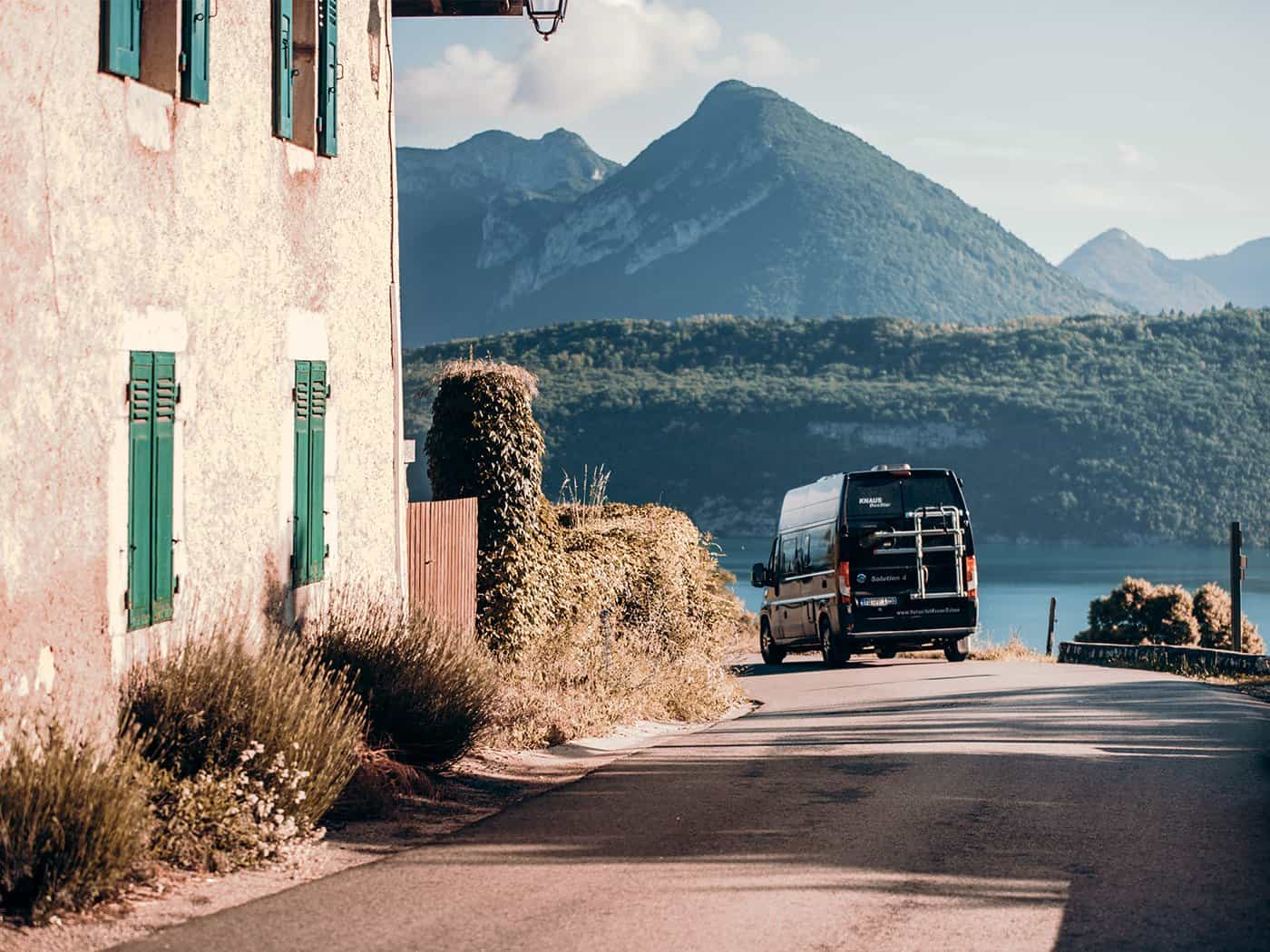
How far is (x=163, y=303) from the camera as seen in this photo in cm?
909

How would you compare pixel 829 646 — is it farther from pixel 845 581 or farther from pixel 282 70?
pixel 282 70

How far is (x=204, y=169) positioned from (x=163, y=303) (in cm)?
111

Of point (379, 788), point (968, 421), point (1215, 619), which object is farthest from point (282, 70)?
point (968, 421)

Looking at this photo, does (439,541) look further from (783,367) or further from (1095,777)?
(783,367)

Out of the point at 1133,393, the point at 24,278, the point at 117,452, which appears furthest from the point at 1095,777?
the point at 1133,393

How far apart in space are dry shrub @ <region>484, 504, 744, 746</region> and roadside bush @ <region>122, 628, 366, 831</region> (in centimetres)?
378

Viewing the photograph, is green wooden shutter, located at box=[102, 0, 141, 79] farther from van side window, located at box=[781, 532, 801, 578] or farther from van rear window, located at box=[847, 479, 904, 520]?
van side window, located at box=[781, 532, 801, 578]

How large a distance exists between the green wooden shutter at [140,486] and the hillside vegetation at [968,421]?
97733 mm

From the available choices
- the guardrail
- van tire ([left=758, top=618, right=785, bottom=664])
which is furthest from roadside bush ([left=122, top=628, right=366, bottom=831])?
van tire ([left=758, top=618, right=785, bottom=664])

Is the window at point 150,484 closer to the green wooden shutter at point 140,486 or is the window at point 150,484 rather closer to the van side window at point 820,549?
the green wooden shutter at point 140,486

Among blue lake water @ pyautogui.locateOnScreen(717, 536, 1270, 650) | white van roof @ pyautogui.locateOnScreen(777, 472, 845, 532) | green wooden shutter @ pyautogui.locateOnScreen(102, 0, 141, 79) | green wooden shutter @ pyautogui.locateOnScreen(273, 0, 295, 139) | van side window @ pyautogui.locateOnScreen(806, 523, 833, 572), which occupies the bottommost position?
blue lake water @ pyautogui.locateOnScreen(717, 536, 1270, 650)

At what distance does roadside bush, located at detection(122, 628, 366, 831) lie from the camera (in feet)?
26.4

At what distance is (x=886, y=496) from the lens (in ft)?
78.7

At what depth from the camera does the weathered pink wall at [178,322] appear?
7.42 metres
